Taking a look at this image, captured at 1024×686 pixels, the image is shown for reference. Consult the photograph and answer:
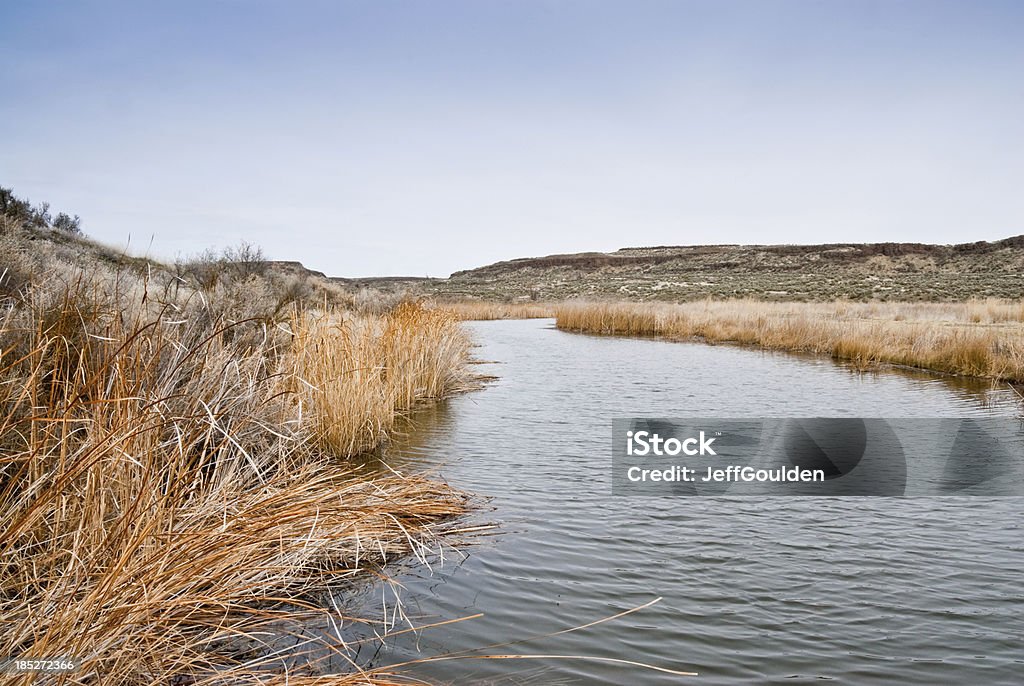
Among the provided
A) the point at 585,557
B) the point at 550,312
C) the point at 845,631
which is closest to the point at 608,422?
the point at 585,557

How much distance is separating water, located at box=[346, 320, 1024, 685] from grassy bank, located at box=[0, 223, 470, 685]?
47 cm

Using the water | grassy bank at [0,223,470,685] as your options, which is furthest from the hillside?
grassy bank at [0,223,470,685]

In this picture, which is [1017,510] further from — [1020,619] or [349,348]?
[349,348]

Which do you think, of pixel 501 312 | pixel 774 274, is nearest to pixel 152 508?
pixel 501 312

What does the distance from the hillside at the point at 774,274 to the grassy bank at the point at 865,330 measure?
14032 mm

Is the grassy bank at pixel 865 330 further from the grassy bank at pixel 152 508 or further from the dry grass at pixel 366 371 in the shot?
the grassy bank at pixel 152 508

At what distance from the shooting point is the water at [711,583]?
2.85 meters

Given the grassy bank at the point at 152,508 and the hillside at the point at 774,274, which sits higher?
the hillside at the point at 774,274

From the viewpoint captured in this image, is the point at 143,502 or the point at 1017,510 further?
the point at 1017,510

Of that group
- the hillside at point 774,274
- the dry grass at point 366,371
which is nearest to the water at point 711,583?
the dry grass at point 366,371

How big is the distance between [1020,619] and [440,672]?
8.57 ft

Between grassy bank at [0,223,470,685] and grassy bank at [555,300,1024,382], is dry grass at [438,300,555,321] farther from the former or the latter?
grassy bank at [0,223,470,685]

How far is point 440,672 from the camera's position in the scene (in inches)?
106

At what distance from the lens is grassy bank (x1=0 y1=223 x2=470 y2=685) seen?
224cm
